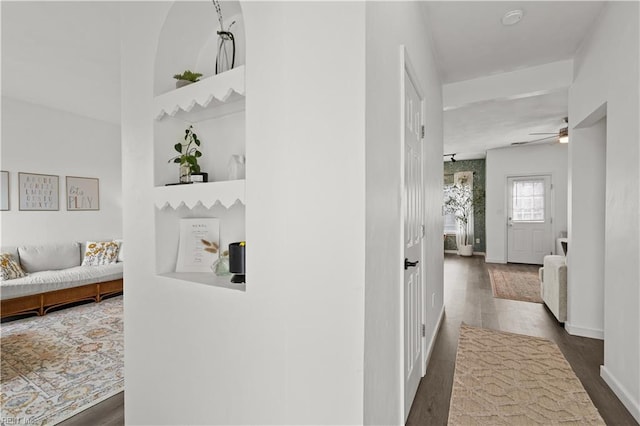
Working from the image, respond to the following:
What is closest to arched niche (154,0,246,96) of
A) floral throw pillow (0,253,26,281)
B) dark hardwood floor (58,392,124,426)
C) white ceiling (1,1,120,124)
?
white ceiling (1,1,120,124)

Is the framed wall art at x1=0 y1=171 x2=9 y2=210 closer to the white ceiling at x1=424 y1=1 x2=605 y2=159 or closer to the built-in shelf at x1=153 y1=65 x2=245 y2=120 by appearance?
the built-in shelf at x1=153 y1=65 x2=245 y2=120

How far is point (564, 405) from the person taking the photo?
209 centimetres

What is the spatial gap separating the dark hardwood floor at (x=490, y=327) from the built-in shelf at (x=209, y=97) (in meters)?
2.00

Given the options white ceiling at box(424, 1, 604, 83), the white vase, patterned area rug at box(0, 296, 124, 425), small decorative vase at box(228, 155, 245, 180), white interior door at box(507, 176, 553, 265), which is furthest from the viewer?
the white vase

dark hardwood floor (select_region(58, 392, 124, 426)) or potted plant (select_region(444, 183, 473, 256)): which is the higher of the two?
potted plant (select_region(444, 183, 473, 256))

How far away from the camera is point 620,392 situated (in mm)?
2146

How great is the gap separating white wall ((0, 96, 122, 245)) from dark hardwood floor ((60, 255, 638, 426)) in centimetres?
373

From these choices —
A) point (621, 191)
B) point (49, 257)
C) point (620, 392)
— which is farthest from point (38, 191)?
point (620, 392)

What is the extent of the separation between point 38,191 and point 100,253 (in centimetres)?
118

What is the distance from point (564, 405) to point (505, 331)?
51.2 inches

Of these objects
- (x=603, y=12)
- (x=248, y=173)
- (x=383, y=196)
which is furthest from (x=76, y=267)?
(x=603, y=12)

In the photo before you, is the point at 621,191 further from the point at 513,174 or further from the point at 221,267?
the point at 513,174

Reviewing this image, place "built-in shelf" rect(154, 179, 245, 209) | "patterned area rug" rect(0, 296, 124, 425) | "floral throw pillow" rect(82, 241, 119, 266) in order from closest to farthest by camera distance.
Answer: "built-in shelf" rect(154, 179, 245, 209) → "patterned area rug" rect(0, 296, 124, 425) → "floral throw pillow" rect(82, 241, 119, 266)

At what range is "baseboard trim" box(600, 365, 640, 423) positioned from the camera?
1.97 meters
